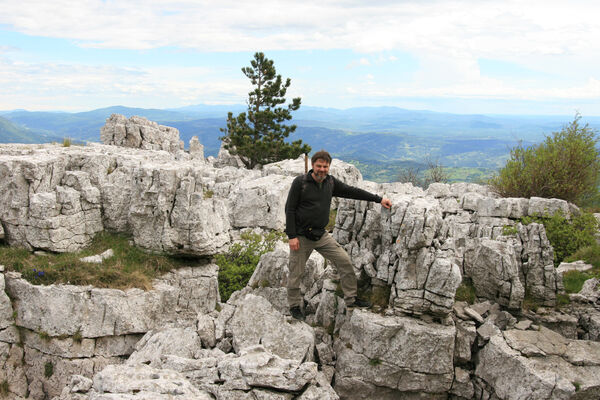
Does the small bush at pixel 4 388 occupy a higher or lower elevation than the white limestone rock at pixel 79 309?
lower

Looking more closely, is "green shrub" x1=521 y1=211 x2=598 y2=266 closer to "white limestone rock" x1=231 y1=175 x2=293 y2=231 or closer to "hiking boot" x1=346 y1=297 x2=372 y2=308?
"hiking boot" x1=346 y1=297 x2=372 y2=308

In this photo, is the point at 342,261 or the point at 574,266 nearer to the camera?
the point at 342,261

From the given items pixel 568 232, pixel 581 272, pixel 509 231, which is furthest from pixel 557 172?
pixel 581 272

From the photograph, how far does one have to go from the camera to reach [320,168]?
10938mm

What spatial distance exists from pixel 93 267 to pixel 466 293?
12.6 meters

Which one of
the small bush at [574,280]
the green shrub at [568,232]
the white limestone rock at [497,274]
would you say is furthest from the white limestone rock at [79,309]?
the green shrub at [568,232]

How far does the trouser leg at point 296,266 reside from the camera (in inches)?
468

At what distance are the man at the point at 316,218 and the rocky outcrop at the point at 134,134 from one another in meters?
48.8

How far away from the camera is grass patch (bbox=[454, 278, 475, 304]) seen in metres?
13.4

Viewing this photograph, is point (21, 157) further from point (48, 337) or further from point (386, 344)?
point (386, 344)

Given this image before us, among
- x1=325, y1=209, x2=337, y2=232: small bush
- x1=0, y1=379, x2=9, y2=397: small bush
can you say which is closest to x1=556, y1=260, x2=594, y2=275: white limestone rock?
x1=325, y1=209, x2=337, y2=232: small bush

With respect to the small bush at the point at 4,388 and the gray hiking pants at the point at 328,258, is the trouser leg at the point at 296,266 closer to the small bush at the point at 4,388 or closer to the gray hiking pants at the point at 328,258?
the gray hiking pants at the point at 328,258

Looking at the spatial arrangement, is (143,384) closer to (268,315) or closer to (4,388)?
(268,315)

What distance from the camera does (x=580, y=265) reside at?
17766 millimetres
